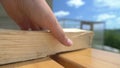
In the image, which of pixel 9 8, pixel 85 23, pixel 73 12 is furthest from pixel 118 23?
pixel 9 8

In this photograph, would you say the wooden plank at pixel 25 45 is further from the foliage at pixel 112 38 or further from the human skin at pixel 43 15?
the foliage at pixel 112 38

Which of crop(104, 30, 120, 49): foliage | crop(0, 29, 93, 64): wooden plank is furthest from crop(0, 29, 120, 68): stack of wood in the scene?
crop(104, 30, 120, 49): foliage

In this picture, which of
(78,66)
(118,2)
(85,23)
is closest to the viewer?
(78,66)

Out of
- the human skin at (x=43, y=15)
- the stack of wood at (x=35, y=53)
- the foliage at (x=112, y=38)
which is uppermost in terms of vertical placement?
the human skin at (x=43, y=15)

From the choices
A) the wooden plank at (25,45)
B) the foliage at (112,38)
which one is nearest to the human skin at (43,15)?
the wooden plank at (25,45)

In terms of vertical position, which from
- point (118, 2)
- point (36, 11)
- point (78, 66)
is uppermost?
point (118, 2)

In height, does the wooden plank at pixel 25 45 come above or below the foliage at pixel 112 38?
above

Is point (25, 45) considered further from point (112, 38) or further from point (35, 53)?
point (112, 38)

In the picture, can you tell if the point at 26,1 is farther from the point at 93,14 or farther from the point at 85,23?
the point at 93,14
